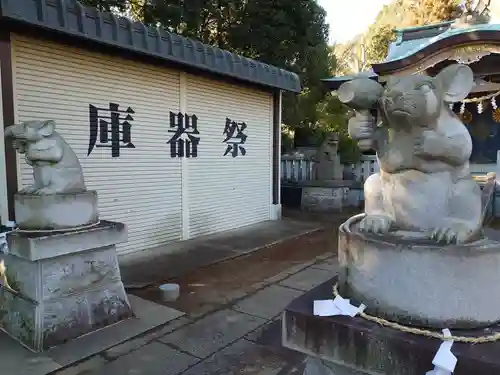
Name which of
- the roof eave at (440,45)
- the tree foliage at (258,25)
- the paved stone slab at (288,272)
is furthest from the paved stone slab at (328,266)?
the tree foliage at (258,25)

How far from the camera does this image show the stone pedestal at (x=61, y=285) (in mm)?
3416

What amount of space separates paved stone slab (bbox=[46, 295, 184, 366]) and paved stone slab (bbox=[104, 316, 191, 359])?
0.18 ft

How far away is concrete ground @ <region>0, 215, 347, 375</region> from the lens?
127 inches

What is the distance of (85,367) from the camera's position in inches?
125

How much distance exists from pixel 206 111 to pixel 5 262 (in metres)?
4.91

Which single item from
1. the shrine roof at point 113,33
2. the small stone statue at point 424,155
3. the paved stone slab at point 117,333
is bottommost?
the paved stone slab at point 117,333

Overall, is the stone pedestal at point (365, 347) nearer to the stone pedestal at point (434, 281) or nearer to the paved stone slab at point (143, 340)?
the stone pedestal at point (434, 281)

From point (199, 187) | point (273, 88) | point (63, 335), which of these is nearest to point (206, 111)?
point (199, 187)

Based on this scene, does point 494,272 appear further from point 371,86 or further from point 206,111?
point 206,111

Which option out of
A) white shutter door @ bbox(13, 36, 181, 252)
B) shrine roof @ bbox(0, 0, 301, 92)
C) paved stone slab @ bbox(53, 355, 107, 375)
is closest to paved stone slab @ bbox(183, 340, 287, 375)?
paved stone slab @ bbox(53, 355, 107, 375)

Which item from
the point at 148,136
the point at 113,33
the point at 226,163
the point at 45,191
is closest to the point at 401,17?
the point at 226,163

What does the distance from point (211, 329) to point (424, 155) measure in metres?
2.88

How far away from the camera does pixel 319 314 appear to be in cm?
189

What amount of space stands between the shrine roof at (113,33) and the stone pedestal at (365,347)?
175 inches
